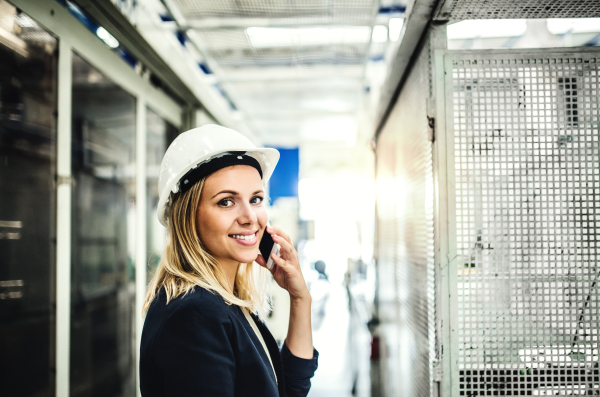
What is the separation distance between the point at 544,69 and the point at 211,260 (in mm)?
1270

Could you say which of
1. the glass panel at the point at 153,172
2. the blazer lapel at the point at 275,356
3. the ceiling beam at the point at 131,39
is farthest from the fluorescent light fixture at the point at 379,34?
the blazer lapel at the point at 275,356

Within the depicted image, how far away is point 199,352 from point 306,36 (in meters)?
2.83

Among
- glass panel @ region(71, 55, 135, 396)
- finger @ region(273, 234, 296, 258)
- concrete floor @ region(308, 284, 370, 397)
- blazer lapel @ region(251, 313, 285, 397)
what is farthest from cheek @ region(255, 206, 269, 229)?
concrete floor @ region(308, 284, 370, 397)

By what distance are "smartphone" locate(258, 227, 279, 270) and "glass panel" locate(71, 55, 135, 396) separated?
1.43 meters

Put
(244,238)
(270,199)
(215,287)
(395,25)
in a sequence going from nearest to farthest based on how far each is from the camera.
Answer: (215,287), (244,238), (270,199), (395,25)

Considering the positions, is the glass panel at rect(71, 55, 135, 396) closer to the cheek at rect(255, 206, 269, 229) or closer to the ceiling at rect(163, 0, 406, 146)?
the ceiling at rect(163, 0, 406, 146)

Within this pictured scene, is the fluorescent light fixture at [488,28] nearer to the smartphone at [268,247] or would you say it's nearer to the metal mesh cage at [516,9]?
the metal mesh cage at [516,9]

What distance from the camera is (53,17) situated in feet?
6.23

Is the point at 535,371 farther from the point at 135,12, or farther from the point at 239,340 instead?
the point at 135,12

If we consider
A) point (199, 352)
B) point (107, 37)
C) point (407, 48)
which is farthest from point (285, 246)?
point (107, 37)

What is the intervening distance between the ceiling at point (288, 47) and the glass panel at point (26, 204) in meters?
0.98

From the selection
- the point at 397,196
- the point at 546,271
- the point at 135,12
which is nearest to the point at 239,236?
the point at 546,271

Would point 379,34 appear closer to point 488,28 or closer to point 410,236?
point 488,28

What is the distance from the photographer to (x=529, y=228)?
1231mm
